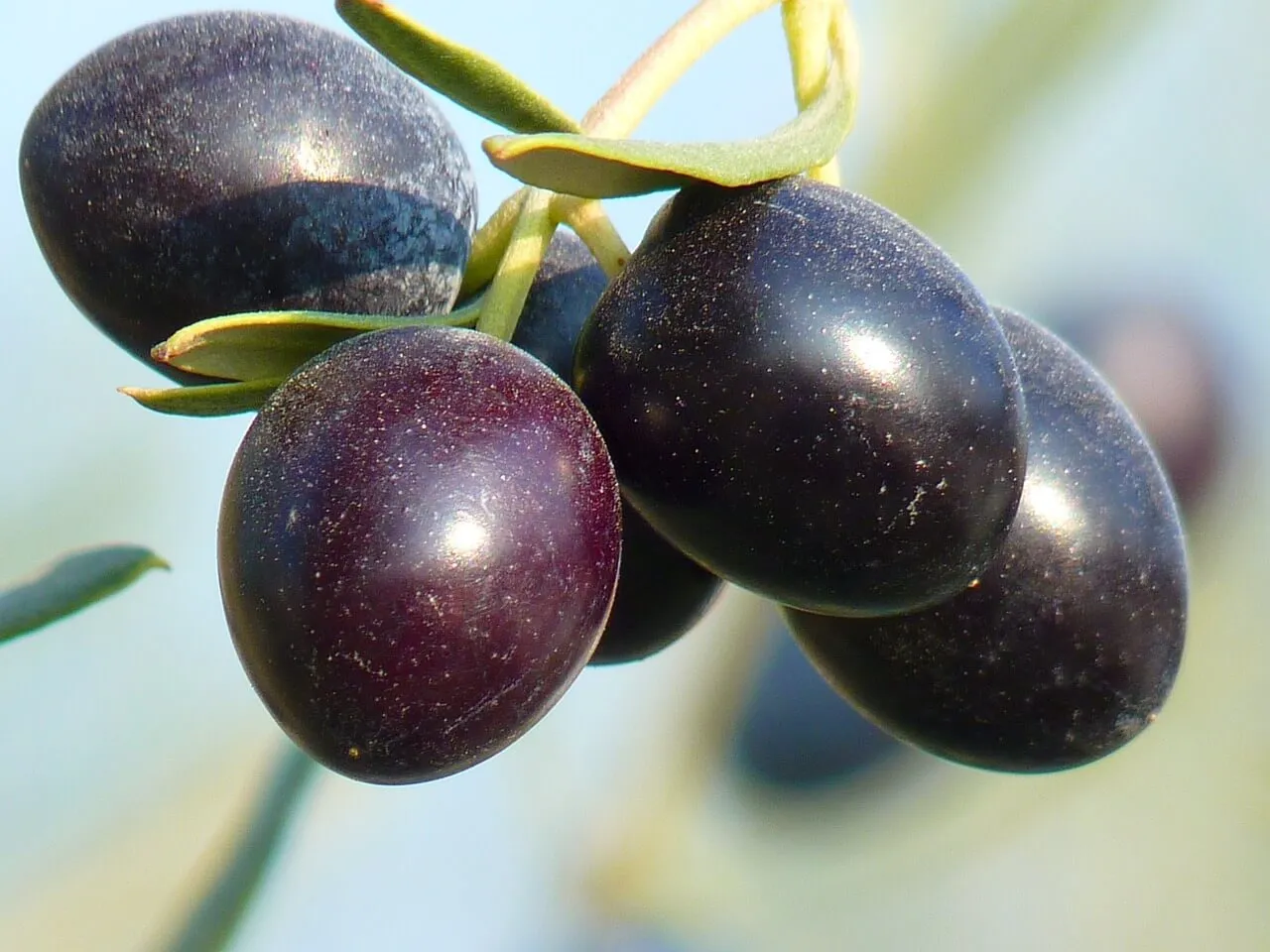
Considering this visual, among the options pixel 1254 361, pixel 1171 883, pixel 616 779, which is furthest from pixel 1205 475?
pixel 616 779

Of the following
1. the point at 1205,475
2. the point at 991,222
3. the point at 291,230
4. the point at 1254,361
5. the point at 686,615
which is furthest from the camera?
the point at 1254,361

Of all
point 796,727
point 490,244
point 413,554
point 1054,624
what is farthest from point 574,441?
point 796,727

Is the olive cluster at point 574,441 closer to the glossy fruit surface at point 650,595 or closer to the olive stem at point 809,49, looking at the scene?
the glossy fruit surface at point 650,595

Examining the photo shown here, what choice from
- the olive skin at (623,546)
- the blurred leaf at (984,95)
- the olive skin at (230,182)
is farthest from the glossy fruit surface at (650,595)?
the blurred leaf at (984,95)

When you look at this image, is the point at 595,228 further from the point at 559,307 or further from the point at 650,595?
the point at 650,595

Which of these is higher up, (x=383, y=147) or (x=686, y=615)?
(x=383, y=147)

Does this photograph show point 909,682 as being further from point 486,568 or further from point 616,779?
point 616,779
